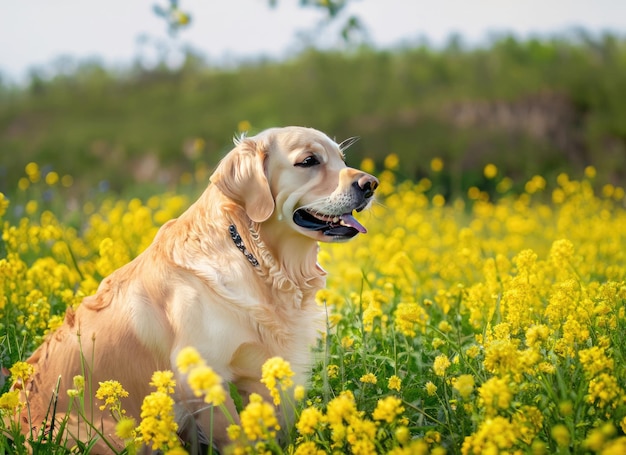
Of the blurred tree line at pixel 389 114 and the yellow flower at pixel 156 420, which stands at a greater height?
the yellow flower at pixel 156 420

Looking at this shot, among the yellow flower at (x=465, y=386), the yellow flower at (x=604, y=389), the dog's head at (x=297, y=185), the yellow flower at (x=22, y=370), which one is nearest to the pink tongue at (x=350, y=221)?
the dog's head at (x=297, y=185)

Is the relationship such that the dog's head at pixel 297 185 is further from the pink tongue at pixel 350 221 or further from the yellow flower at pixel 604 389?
the yellow flower at pixel 604 389

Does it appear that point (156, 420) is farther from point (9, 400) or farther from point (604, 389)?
point (604, 389)

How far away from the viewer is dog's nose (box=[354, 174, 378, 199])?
2881mm

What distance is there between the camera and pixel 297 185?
9.75 ft

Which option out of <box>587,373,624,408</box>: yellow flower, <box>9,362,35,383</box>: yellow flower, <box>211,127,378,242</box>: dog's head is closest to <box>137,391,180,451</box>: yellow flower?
<box>9,362,35,383</box>: yellow flower

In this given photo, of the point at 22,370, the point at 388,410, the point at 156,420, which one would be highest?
the point at 388,410

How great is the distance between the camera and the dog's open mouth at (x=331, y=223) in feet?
9.68

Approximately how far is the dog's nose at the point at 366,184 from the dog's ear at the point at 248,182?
37 cm

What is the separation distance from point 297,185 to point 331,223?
212 millimetres

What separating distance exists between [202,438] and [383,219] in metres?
5.54

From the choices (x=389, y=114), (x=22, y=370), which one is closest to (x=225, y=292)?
(x=22, y=370)

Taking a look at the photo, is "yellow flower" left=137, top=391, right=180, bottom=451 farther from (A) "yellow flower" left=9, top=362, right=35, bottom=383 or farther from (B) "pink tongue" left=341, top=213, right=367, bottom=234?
(B) "pink tongue" left=341, top=213, right=367, bottom=234

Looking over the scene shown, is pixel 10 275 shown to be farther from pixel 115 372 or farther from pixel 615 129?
pixel 615 129
